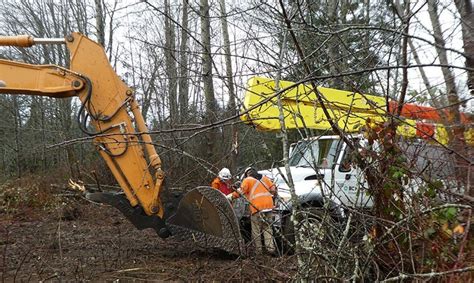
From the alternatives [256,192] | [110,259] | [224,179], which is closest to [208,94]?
[256,192]

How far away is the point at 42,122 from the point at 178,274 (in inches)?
685

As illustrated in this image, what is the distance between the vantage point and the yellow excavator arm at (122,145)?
23.3 feet

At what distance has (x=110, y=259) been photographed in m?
7.37

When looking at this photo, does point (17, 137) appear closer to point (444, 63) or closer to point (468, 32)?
point (444, 63)

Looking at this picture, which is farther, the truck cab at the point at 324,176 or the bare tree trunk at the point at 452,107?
the truck cab at the point at 324,176

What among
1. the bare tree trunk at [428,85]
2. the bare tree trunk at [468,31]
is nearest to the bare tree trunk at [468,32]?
the bare tree trunk at [468,31]

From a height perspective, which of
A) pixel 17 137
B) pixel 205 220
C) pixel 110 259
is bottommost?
pixel 110 259

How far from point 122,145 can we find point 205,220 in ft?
4.84

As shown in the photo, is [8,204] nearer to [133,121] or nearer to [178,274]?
[133,121]

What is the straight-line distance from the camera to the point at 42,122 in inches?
866

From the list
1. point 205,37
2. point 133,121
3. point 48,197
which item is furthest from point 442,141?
point 48,197

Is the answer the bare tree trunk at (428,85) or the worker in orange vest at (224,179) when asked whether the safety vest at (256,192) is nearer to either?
the worker in orange vest at (224,179)

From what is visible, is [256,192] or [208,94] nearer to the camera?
[256,192]

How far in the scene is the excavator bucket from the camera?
→ 7.02 metres
